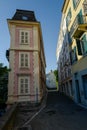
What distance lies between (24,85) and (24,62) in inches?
109

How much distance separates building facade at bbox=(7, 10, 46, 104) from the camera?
47.4 feet

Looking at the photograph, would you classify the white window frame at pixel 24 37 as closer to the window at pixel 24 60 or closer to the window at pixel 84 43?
the window at pixel 24 60

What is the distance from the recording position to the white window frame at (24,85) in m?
14.5

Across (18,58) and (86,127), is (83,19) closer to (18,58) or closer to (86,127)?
(18,58)

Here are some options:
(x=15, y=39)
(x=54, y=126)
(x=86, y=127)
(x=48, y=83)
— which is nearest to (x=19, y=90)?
(x=15, y=39)

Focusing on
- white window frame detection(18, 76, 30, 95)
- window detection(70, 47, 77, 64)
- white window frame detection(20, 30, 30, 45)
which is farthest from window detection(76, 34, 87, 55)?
white window frame detection(18, 76, 30, 95)

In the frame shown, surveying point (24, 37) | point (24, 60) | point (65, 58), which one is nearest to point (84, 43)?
point (24, 60)

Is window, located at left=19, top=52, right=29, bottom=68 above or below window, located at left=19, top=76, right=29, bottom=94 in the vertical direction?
above

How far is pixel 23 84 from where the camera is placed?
577 inches

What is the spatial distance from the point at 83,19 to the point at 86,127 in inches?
371

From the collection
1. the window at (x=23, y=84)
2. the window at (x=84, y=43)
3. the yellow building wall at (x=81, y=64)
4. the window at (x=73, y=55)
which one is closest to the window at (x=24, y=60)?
the window at (x=23, y=84)

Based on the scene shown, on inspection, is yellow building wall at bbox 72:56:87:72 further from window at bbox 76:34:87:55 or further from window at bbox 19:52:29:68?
window at bbox 19:52:29:68

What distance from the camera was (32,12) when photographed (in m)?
19.4

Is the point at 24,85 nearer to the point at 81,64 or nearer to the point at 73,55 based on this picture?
the point at 81,64
